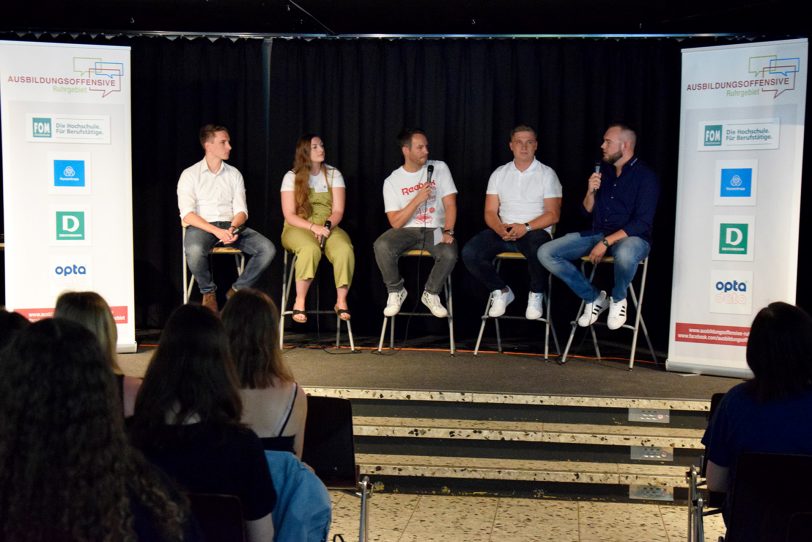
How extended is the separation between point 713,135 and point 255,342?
3.41m

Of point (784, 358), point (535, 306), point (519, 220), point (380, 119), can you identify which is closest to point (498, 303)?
point (535, 306)

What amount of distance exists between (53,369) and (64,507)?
208mm

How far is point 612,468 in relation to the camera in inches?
167

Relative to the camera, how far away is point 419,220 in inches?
230

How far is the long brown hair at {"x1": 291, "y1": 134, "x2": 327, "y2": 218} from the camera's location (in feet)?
19.2

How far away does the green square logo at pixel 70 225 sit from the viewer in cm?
554

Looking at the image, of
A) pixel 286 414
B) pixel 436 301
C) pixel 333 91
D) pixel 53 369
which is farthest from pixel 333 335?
pixel 53 369

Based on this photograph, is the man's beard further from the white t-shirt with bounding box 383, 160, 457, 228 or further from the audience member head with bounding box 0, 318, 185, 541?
the audience member head with bounding box 0, 318, 185, 541

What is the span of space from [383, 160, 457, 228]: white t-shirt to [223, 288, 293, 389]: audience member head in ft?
11.0

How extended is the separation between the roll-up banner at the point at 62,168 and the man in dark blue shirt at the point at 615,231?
2578mm

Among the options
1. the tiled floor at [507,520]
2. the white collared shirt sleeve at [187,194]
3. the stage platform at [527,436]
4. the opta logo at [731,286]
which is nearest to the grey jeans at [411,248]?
the stage platform at [527,436]

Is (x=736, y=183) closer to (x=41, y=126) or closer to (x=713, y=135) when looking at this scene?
(x=713, y=135)

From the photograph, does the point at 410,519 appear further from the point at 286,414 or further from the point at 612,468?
the point at 286,414

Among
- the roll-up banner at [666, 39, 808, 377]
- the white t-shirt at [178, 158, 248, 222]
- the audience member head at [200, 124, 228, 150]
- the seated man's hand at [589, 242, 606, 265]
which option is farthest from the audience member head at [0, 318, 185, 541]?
the audience member head at [200, 124, 228, 150]
